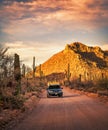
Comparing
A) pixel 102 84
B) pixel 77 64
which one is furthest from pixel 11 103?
pixel 77 64

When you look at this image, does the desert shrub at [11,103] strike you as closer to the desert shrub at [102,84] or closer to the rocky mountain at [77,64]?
the desert shrub at [102,84]

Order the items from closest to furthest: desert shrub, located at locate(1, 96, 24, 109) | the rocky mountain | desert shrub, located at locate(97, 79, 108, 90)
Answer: desert shrub, located at locate(1, 96, 24, 109) < desert shrub, located at locate(97, 79, 108, 90) < the rocky mountain

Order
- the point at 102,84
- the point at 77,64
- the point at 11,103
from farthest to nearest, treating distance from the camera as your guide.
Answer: the point at 77,64 → the point at 102,84 → the point at 11,103

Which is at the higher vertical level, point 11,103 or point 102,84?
point 102,84

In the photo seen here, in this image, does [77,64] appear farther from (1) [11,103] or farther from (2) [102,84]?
(1) [11,103]

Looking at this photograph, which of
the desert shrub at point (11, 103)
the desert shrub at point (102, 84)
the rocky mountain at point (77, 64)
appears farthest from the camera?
the rocky mountain at point (77, 64)

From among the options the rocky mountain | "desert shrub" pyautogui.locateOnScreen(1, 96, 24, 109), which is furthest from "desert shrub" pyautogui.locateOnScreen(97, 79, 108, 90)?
the rocky mountain

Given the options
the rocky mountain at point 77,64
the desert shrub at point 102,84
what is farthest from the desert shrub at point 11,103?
the rocky mountain at point 77,64

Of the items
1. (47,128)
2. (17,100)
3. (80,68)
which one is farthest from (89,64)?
(47,128)

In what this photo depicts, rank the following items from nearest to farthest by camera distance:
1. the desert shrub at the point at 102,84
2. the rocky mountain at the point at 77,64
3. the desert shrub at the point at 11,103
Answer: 1. the desert shrub at the point at 11,103
2. the desert shrub at the point at 102,84
3. the rocky mountain at the point at 77,64

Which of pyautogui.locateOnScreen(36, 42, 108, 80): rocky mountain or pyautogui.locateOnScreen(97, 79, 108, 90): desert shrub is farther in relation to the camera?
pyautogui.locateOnScreen(36, 42, 108, 80): rocky mountain

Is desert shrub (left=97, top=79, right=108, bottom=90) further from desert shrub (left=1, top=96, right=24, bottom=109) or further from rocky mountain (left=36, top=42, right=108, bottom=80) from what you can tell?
rocky mountain (left=36, top=42, right=108, bottom=80)

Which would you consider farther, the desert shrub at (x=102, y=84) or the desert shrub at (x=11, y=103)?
the desert shrub at (x=102, y=84)

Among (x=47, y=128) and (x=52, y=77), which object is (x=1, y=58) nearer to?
(x=47, y=128)
